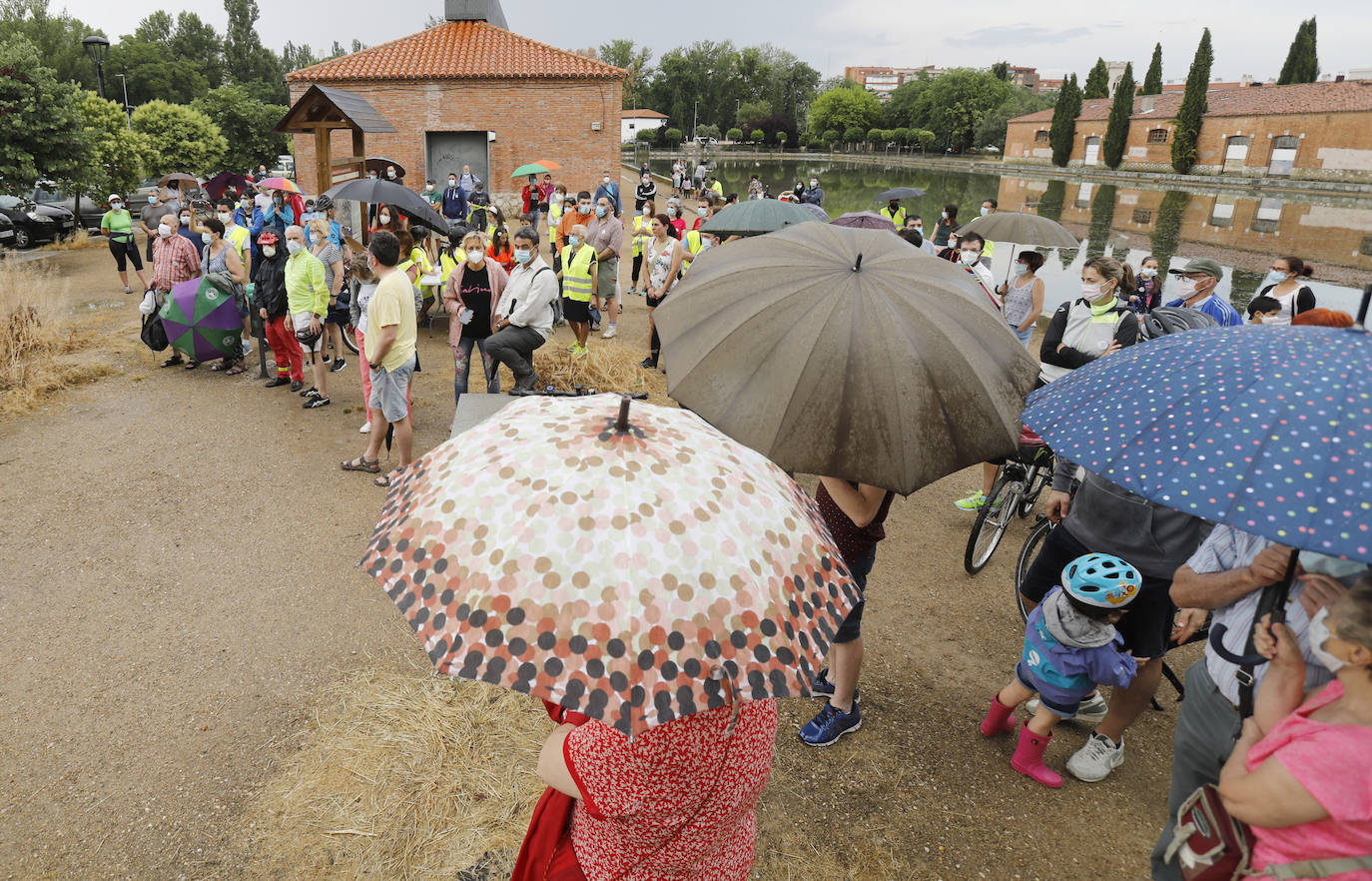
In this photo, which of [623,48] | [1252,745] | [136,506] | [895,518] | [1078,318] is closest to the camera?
[1252,745]

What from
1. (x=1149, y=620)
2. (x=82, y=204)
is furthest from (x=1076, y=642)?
(x=82, y=204)

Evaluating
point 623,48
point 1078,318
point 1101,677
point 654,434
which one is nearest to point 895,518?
point 1078,318

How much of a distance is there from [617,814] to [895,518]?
16.3 feet

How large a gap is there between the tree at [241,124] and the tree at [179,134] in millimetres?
5130

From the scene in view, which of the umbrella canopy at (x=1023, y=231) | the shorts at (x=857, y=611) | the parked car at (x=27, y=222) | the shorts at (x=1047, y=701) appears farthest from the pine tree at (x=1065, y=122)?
the shorts at (x=857, y=611)

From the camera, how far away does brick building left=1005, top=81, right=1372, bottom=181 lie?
155 feet

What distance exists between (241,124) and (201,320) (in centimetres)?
3209

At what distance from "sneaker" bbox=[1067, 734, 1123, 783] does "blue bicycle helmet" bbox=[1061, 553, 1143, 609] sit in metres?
0.85

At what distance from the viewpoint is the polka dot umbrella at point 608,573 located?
1239 mm

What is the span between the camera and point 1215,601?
2.31 meters

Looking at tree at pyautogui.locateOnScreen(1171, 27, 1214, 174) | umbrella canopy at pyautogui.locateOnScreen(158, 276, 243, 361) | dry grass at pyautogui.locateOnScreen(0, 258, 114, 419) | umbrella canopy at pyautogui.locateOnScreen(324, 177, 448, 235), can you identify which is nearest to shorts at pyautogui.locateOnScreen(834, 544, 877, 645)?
umbrella canopy at pyautogui.locateOnScreen(324, 177, 448, 235)

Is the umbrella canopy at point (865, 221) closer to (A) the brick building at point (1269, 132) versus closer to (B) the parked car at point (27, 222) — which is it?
(B) the parked car at point (27, 222)

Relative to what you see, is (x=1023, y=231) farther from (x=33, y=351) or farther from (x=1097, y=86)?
(x=1097, y=86)

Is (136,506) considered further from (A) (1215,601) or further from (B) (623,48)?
(B) (623,48)
